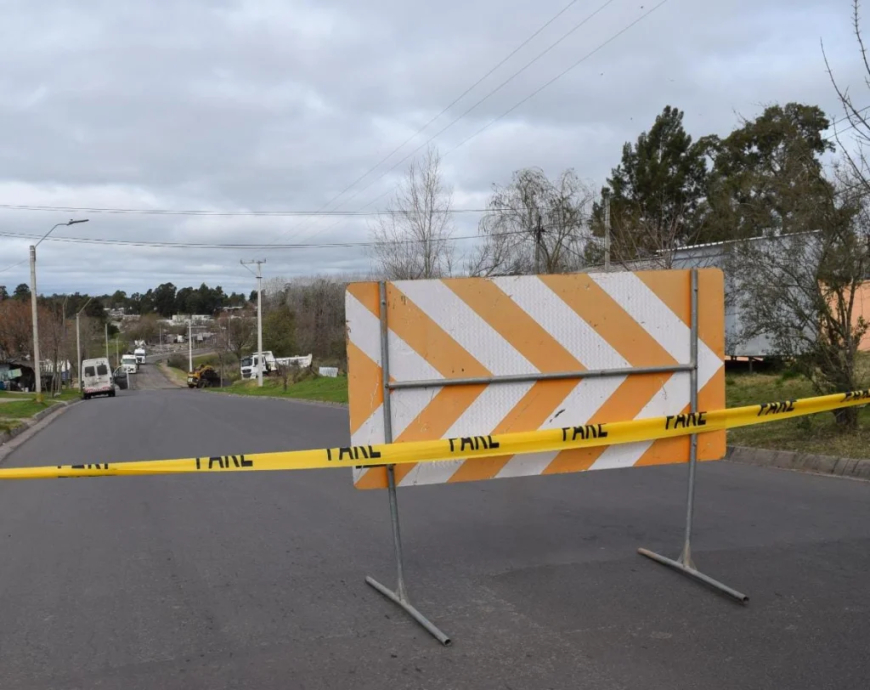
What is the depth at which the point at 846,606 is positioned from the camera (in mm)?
4770

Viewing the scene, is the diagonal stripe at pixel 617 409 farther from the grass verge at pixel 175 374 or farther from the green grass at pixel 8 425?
the grass verge at pixel 175 374

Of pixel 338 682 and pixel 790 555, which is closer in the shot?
pixel 338 682

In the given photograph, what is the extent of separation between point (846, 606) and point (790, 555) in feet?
3.53

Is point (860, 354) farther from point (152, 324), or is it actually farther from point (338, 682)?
point (152, 324)

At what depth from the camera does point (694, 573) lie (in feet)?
17.6

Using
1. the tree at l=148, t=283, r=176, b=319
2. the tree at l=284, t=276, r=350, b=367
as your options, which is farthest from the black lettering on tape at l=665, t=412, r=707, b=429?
the tree at l=148, t=283, r=176, b=319

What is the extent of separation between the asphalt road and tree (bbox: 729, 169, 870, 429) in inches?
82.2

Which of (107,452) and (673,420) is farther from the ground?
(673,420)

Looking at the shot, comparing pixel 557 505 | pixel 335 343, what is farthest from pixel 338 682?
pixel 335 343

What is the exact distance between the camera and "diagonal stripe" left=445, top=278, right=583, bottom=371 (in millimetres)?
4988

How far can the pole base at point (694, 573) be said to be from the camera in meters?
4.93

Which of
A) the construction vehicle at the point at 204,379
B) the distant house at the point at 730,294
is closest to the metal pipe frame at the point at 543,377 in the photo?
the distant house at the point at 730,294

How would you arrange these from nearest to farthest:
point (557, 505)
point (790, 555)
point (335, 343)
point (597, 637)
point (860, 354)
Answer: point (597, 637) → point (790, 555) → point (557, 505) → point (860, 354) → point (335, 343)

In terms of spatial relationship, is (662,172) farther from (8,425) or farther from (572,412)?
(572,412)
